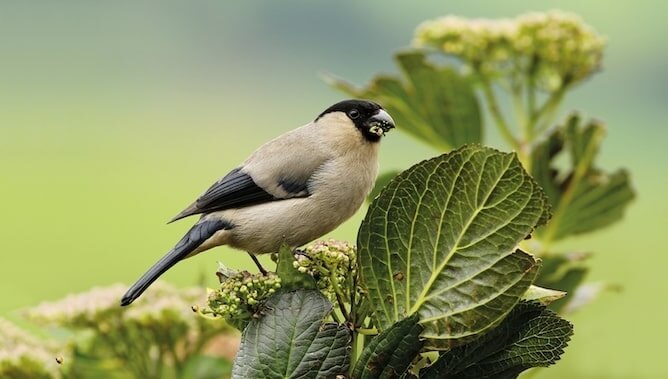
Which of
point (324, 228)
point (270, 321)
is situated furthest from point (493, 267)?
point (324, 228)

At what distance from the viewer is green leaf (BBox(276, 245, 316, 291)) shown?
656mm

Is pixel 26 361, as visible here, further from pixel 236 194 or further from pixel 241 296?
pixel 241 296

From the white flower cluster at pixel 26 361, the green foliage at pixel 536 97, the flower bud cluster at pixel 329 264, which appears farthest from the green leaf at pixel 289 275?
the green foliage at pixel 536 97

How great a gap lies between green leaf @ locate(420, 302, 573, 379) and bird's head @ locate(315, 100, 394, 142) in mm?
416

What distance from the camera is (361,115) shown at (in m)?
1.05

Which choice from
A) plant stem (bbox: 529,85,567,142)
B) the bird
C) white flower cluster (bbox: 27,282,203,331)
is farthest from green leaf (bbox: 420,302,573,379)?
plant stem (bbox: 529,85,567,142)

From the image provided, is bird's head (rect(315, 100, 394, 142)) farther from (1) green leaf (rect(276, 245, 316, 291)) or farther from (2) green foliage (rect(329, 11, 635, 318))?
(2) green foliage (rect(329, 11, 635, 318))

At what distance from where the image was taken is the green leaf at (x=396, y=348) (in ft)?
1.99

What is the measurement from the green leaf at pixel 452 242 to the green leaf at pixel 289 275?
0.15ft

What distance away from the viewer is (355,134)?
1027 millimetres

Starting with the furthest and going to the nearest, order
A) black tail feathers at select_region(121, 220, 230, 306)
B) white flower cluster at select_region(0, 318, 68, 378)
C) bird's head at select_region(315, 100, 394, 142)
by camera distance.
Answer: white flower cluster at select_region(0, 318, 68, 378) → bird's head at select_region(315, 100, 394, 142) → black tail feathers at select_region(121, 220, 230, 306)

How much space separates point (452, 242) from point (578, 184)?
3.98 ft

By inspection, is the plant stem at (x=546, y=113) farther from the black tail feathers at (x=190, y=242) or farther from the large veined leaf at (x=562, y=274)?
the black tail feathers at (x=190, y=242)

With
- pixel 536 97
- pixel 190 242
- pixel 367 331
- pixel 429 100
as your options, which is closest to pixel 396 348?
pixel 367 331
